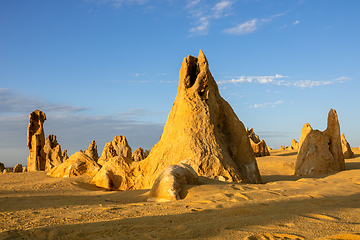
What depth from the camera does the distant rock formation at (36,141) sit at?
82.8 feet

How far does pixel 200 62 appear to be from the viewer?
9.97 m

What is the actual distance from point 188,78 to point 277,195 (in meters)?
5.27

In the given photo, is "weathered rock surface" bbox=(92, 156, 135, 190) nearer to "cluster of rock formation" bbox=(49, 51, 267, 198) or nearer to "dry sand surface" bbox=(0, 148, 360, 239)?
"cluster of rock formation" bbox=(49, 51, 267, 198)

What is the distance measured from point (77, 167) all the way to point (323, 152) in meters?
9.51

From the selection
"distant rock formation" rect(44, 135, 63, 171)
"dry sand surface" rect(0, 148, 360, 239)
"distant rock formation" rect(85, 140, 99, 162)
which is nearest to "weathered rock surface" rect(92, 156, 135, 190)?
"dry sand surface" rect(0, 148, 360, 239)

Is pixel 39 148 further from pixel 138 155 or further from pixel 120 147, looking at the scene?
pixel 138 155

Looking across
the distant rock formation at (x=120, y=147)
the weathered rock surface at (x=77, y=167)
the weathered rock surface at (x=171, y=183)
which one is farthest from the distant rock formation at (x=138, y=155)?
the weathered rock surface at (x=171, y=183)

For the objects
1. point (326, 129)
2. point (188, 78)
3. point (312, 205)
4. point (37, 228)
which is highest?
point (188, 78)

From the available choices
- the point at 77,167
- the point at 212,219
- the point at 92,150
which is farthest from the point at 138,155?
the point at 212,219

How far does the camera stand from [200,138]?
27.7 feet

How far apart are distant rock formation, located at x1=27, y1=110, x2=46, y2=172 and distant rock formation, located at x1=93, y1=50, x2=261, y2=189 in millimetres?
18257

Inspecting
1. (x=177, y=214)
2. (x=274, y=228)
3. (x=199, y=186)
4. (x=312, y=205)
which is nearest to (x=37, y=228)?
(x=177, y=214)

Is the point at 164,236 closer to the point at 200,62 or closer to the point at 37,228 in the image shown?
the point at 37,228

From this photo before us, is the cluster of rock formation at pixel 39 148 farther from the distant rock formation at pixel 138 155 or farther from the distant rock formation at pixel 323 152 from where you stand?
the distant rock formation at pixel 323 152
